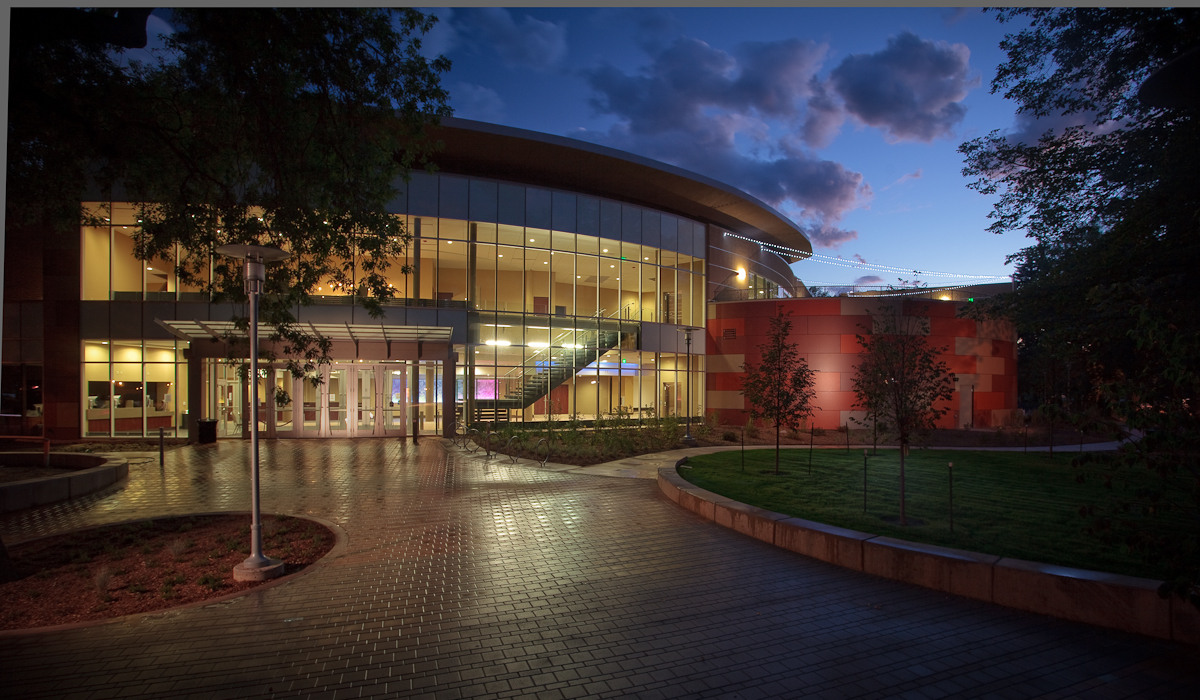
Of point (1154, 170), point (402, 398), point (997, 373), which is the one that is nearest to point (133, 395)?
point (402, 398)

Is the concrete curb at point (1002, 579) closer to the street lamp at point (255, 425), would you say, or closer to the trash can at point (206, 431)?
the street lamp at point (255, 425)

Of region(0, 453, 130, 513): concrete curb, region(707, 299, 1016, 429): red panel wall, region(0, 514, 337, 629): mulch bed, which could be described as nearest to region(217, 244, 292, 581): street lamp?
region(0, 514, 337, 629): mulch bed

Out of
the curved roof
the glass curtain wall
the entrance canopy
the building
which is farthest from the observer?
the curved roof

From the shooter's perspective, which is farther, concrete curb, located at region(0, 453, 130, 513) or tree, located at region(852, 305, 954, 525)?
concrete curb, located at region(0, 453, 130, 513)

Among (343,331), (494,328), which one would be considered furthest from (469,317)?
(343,331)

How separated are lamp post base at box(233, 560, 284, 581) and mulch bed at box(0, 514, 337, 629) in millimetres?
74

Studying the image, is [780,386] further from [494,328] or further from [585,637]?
[494,328]

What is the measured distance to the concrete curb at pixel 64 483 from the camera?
10312 mm

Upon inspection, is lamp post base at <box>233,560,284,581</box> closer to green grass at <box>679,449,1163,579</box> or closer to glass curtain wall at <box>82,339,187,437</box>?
green grass at <box>679,449,1163,579</box>

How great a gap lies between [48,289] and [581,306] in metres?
21.0

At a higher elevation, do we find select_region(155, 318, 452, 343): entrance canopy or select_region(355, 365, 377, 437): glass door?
select_region(155, 318, 452, 343): entrance canopy

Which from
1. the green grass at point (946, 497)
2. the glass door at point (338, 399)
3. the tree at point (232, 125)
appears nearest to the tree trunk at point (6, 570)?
the tree at point (232, 125)

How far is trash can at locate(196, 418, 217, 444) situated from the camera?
802 inches

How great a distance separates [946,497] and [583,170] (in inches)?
841
